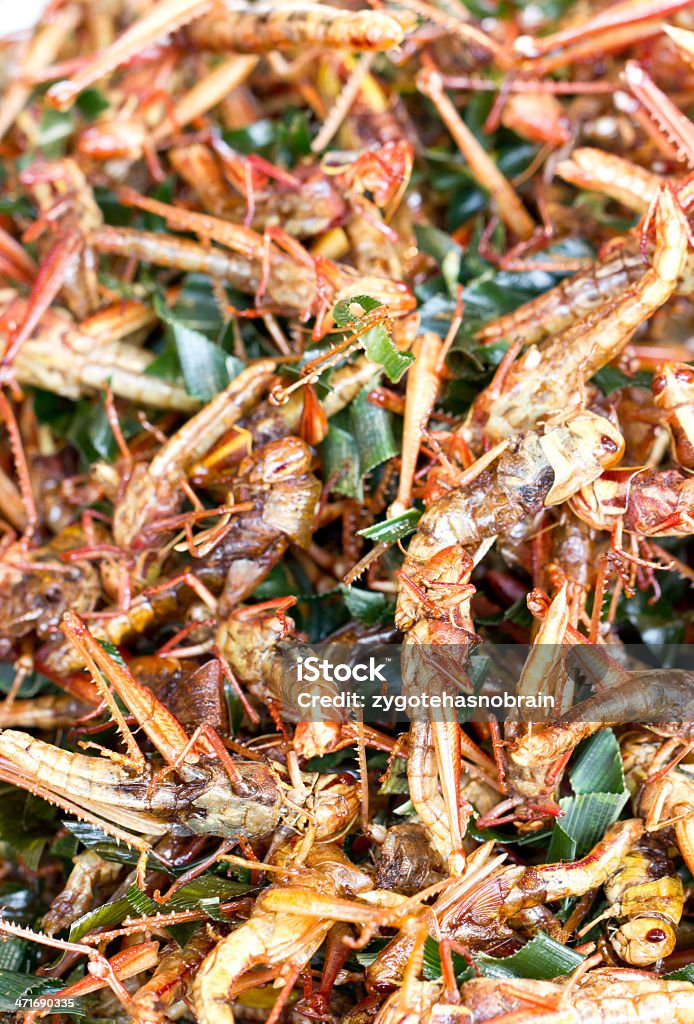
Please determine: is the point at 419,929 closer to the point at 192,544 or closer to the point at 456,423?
the point at 192,544

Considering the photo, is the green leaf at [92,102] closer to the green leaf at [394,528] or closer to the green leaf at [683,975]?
the green leaf at [394,528]

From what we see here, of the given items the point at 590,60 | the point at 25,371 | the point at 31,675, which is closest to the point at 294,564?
the point at 31,675

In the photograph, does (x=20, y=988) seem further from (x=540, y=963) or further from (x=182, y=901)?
(x=540, y=963)

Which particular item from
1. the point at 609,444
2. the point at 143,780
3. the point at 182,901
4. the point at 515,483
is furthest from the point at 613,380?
the point at 182,901

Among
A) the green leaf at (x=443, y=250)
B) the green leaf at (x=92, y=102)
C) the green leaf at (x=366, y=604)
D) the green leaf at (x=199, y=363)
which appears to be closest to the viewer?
the green leaf at (x=366, y=604)

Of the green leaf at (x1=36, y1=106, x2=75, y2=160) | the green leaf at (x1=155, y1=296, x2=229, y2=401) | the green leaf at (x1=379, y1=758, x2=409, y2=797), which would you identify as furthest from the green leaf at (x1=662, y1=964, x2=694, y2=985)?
the green leaf at (x1=36, y1=106, x2=75, y2=160)

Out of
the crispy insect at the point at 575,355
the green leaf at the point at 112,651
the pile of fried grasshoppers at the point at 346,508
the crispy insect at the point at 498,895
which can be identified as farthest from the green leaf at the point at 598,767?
the green leaf at the point at 112,651

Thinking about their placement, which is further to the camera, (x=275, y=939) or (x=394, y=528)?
(x=394, y=528)
